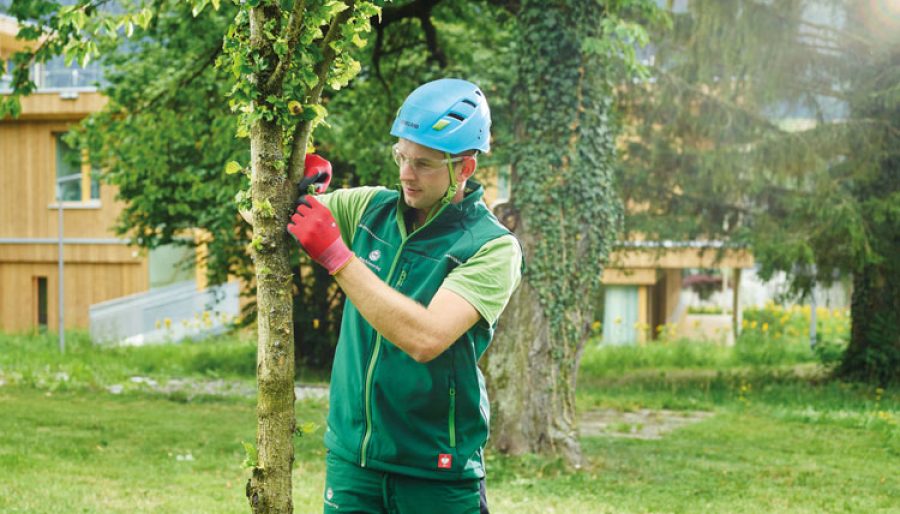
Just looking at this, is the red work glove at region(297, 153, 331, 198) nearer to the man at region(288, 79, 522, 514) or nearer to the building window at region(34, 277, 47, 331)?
the man at region(288, 79, 522, 514)

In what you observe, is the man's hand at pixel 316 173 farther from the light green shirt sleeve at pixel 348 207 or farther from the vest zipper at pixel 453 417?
the vest zipper at pixel 453 417

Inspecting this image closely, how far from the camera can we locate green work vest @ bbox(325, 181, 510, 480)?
3418 millimetres

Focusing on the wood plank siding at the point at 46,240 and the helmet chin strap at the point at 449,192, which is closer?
the helmet chin strap at the point at 449,192

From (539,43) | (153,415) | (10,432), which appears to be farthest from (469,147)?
(153,415)

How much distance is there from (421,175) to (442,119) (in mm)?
185

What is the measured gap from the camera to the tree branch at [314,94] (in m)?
3.32

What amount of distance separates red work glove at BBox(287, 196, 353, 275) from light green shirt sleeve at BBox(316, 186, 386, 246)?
1.93 feet

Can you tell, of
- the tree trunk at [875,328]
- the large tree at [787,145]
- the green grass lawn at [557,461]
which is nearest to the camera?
the green grass lawn at [557,461]

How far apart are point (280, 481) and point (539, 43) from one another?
616 cm

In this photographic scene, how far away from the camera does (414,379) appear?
11.2 feet

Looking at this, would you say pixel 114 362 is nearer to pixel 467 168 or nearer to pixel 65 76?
pixel 65 76

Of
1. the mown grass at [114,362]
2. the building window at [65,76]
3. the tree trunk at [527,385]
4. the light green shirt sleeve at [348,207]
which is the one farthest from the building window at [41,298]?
the light green shirt sleeve at [348,207]

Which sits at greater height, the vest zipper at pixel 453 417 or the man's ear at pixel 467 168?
the man's ear at pixel 467 168

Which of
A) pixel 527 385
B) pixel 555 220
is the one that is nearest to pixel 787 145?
pixel 555 220
